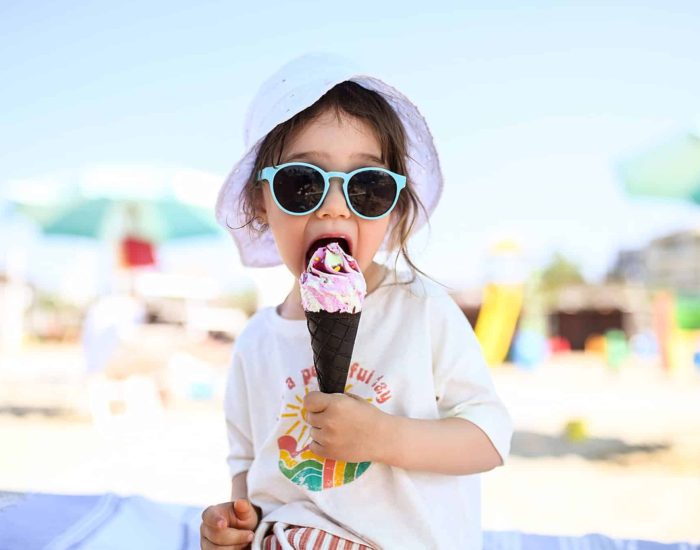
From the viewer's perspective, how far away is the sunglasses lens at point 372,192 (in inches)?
60.2

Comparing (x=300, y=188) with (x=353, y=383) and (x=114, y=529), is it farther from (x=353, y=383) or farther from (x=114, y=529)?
(x=114, y=529)

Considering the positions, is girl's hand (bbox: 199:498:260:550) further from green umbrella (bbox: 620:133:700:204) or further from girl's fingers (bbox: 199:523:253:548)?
green umbrella (bbox: 620:133:700:204)

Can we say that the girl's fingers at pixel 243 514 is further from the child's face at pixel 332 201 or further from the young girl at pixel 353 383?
the child's face at pixel 332 201

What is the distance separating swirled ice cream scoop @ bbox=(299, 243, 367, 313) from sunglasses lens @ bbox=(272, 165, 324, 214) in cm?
17

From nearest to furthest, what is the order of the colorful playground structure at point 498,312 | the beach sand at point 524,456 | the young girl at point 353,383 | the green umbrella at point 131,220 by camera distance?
the young girl at point 353,383, the beach sand at point 524,456, the green umbrella at point 131,220, the colorful playground structure at point 498,312

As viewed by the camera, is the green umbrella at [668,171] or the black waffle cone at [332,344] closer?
the black waffle cone at [332,344]

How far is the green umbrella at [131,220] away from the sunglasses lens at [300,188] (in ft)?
23.3

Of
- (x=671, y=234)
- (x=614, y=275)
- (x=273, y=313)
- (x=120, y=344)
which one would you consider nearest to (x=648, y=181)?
(x=120, y=344)

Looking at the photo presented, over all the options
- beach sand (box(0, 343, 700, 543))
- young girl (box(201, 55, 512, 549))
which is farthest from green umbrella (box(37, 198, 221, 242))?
young girl (box(201, 55, 512, 549))

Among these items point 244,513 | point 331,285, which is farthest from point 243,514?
point 331,285

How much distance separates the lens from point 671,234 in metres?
35.1

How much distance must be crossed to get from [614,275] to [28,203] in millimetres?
49358

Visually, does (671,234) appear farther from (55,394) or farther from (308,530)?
(308,530)

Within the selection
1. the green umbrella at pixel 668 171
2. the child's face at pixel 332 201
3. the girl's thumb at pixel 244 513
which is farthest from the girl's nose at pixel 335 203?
the green umbrella at pixel 668 171
